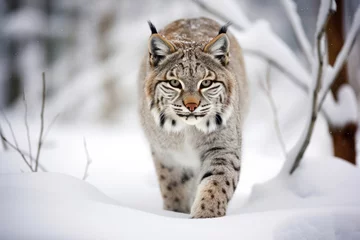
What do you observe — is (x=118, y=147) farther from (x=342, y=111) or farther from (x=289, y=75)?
(x=342, y=111)

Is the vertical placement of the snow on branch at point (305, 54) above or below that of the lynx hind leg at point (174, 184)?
above

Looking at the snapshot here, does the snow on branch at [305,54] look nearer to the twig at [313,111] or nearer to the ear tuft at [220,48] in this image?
the twig at [313,111]

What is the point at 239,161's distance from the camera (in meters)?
3.43

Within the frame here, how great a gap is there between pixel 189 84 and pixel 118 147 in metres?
4.01

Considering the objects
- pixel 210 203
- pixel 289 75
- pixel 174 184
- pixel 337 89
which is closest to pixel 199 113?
pixel 210 203

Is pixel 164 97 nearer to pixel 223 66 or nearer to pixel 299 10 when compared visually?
pixel 223 66

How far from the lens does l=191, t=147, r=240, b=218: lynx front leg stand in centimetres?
294

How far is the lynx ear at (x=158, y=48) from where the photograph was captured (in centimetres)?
332

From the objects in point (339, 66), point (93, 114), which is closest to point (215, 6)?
point (339, 66)

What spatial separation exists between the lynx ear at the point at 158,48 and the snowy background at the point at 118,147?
1.09m

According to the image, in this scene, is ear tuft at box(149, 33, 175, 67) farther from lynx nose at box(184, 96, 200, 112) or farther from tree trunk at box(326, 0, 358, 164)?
tree trunk at box(326, 0, 358, 164)

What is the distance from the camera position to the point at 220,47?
3395mm

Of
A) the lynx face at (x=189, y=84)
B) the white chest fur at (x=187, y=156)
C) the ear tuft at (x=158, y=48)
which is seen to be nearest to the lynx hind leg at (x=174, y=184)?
the white chest fur at (x=187, y=156)

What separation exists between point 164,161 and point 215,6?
1.62m
